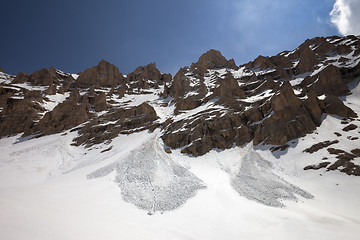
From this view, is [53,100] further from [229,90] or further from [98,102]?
[229,90]

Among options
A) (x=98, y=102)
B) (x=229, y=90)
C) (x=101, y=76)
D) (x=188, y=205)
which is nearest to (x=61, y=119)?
(x=98, y=102)

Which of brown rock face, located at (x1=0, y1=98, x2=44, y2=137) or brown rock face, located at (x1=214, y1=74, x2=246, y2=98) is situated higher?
brown rock face, located at (x1=214, y1=74, x2=246, y2=98)

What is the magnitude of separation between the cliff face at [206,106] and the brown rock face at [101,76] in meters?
0.55

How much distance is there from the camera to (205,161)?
29094mm

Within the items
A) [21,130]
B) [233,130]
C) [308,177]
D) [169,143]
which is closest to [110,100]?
[21,130]

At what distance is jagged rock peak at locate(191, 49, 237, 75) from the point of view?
383ft

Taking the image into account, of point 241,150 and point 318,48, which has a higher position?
point 318,48

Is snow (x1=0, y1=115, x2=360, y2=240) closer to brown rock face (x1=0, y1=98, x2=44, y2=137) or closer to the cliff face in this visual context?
the cliff face

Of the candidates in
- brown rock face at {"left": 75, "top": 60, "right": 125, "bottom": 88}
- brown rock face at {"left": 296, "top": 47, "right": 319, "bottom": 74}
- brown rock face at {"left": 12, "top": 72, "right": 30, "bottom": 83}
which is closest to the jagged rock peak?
brown rock face at {"left": 296, "top": 47, "right": 319, "bottom": 74}

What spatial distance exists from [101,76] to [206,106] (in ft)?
288

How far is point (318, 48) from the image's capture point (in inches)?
3031

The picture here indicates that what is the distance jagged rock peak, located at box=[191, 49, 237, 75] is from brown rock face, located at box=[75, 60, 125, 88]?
5612 cm

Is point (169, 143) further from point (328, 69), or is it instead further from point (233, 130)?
point (328, 69)

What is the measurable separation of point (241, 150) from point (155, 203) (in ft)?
67.9
